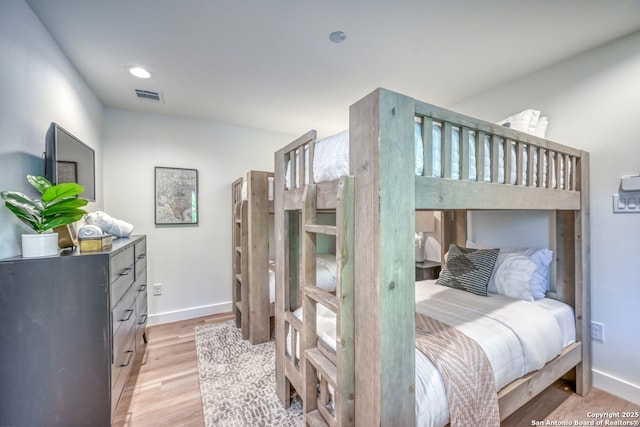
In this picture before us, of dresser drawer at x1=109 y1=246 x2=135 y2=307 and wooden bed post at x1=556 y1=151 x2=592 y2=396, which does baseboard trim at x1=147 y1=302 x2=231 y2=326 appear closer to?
dresser drawer at x1=109 y1=246 x2=135 y2=307

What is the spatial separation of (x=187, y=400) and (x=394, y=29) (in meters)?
2.74

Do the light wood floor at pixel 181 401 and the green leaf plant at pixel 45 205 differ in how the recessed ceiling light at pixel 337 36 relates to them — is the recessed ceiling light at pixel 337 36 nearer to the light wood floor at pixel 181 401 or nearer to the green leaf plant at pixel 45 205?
the green leaf plant at pixel 45 205

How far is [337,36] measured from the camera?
1.68 m

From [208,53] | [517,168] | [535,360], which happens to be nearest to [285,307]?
[535,360]

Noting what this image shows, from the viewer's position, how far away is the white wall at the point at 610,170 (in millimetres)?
1727

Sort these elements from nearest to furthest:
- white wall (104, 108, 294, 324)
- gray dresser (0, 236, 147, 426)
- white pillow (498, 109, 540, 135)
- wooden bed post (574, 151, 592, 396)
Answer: gray dresser (0, 236, 147, 426) < wooden bed post (574, 151, 592, 396) < white pillow (498, 109, 540, 135) < white wall (104, 108, 294, 324)

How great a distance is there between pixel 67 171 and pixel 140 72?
953mm

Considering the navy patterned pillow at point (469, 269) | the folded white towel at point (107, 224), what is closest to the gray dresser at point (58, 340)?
the folded white towel at point (107, 224)

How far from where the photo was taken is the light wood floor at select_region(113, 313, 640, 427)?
5.27ft

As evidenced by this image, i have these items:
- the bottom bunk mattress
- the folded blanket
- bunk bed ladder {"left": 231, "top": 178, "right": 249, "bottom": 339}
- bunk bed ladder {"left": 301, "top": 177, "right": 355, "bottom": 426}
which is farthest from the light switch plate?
bunk bed ladder {"left": 231, "top": 178, "right": 249, "bottom": 339}

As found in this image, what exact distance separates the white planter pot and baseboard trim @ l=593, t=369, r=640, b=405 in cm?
346

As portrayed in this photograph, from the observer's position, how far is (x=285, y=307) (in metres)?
1.63

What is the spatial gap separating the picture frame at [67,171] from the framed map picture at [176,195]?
3.81 feet

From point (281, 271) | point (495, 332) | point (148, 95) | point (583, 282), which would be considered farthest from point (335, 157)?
point (148, 95)
